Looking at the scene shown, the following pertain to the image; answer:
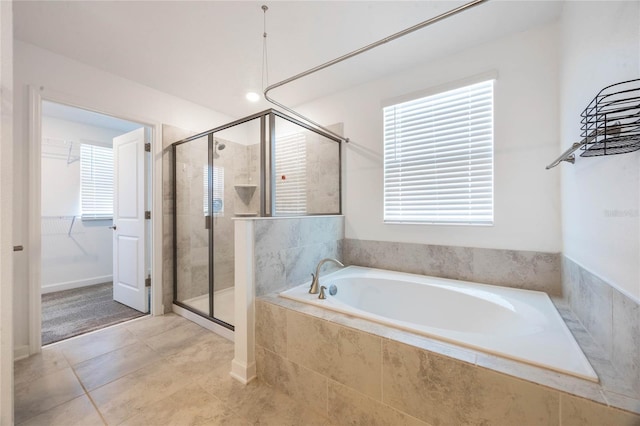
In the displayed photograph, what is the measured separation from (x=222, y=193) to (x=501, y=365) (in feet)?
8.67

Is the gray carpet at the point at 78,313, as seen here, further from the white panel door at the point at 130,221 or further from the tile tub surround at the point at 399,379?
the tile tub surround at the point at 399,379

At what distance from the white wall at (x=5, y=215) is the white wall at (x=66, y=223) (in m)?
3.38

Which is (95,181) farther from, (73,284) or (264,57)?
(264,57)

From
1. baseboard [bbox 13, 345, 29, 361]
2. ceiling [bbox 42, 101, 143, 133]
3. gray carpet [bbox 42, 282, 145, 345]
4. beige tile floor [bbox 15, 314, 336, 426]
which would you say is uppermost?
ceiling [bbox 42, 101, 143, 133]

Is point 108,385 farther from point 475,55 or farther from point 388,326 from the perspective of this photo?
point 475,55

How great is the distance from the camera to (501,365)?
0.93 meters

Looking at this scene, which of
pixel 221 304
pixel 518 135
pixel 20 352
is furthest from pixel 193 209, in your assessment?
pixel 518 135

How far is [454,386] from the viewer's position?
38.2 inches

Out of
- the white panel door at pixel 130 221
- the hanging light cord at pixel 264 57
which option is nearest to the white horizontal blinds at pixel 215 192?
the white panel door at pixel 130 221

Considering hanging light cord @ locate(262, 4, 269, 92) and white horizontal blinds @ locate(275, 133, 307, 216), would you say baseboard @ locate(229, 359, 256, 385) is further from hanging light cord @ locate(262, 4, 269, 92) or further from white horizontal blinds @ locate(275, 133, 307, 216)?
hanging light cord @ locate(262, 4, 269, 92)

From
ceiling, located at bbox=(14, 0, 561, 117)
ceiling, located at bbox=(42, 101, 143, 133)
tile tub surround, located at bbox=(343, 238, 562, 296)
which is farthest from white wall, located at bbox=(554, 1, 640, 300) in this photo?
ceiling, located at bbox=(42, 101, 143, 133)

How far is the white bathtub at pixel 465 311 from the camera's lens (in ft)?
3.27

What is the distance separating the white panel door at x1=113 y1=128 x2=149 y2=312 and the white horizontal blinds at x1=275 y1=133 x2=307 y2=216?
5.39ft

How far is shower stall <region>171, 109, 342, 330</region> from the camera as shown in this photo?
7.62 feet
